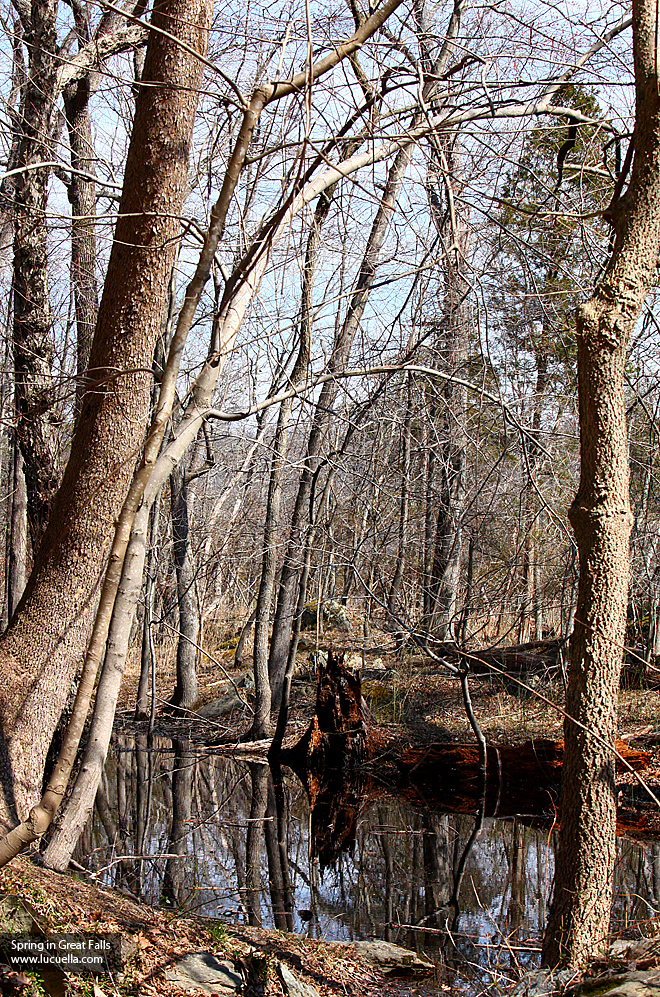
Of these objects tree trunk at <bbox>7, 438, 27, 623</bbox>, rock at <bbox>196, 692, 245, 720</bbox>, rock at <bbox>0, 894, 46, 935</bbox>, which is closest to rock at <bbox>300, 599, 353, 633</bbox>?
rock at <bbox>196, 692, 245, 720</bbox>

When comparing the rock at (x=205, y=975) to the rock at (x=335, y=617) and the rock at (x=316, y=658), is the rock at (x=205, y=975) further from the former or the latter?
the rock at (x=335, y=617)

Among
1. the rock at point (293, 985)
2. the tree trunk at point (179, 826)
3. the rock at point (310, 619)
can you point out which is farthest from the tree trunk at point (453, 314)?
the rock at point (310, 619)

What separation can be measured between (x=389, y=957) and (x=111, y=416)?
11.9ft

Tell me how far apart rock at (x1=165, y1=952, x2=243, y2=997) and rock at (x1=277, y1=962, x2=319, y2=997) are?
0.72ft

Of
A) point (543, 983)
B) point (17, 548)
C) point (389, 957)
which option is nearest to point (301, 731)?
point (17, 548)

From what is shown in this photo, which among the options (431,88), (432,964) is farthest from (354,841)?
(431,88)

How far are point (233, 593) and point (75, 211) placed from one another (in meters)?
13.2

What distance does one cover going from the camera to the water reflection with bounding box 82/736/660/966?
5.27 metres

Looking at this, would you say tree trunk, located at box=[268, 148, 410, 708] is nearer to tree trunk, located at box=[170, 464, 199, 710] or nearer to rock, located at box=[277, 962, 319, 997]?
tree trunk, located at box=[170, 464, 199, 710]

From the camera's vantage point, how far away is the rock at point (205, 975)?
346 centimetres

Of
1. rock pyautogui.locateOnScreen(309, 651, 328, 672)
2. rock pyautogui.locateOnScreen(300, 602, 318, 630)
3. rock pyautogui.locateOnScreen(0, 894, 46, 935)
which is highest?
rock pyautogui.locateOnScreen(300, 602, 318, 630)

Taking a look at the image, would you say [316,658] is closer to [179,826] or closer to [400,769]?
[400,769]

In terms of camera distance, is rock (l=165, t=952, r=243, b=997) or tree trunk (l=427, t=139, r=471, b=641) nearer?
rock (l=165, t=952, r=243, b=997)

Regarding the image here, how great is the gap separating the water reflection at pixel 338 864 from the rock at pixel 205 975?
0.63 m
